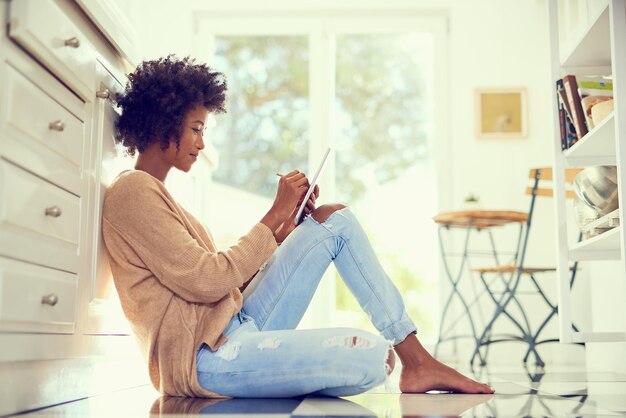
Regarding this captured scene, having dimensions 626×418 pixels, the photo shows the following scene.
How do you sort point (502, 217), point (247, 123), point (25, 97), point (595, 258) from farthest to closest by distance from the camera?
point (247, 123)
point (502, 217)
point (595, 258)
point (25, 97)

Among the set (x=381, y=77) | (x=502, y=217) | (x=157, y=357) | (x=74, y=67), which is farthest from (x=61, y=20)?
(x=381, y=77)

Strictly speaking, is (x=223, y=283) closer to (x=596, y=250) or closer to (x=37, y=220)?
(x=37, y=220)

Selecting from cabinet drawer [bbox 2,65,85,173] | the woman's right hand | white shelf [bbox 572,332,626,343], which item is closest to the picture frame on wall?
white shelf [bbox 572,332,626,343]

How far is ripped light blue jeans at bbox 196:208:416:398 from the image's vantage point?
158cm

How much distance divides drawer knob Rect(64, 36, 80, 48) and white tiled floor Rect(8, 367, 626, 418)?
711mm

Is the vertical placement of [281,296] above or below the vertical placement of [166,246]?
below

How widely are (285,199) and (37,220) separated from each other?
23.0 inches

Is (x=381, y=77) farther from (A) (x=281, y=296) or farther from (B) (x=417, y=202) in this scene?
(A) (x=281, y=296)

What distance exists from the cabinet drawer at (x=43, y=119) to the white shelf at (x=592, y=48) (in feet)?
4.70

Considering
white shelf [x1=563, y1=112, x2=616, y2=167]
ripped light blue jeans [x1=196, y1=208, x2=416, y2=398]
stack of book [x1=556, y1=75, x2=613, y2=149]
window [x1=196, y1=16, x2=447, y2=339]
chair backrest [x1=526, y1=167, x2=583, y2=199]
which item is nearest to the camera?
ripped light blue jeans [x1=196, y1=208, x2=416, y2=398]

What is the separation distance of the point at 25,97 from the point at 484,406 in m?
1.08

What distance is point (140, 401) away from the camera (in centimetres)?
177

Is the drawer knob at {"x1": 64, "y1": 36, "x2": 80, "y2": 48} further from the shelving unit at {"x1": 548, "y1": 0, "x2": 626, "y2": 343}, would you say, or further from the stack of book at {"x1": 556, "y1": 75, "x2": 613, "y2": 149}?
the stack of book at {"x1": 556, "y1": 75, "x2": 613, "y2": 149}

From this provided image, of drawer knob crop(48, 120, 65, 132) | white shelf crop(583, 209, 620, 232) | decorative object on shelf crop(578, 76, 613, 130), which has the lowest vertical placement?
white shelf crop(583, 209, 620, 232)
